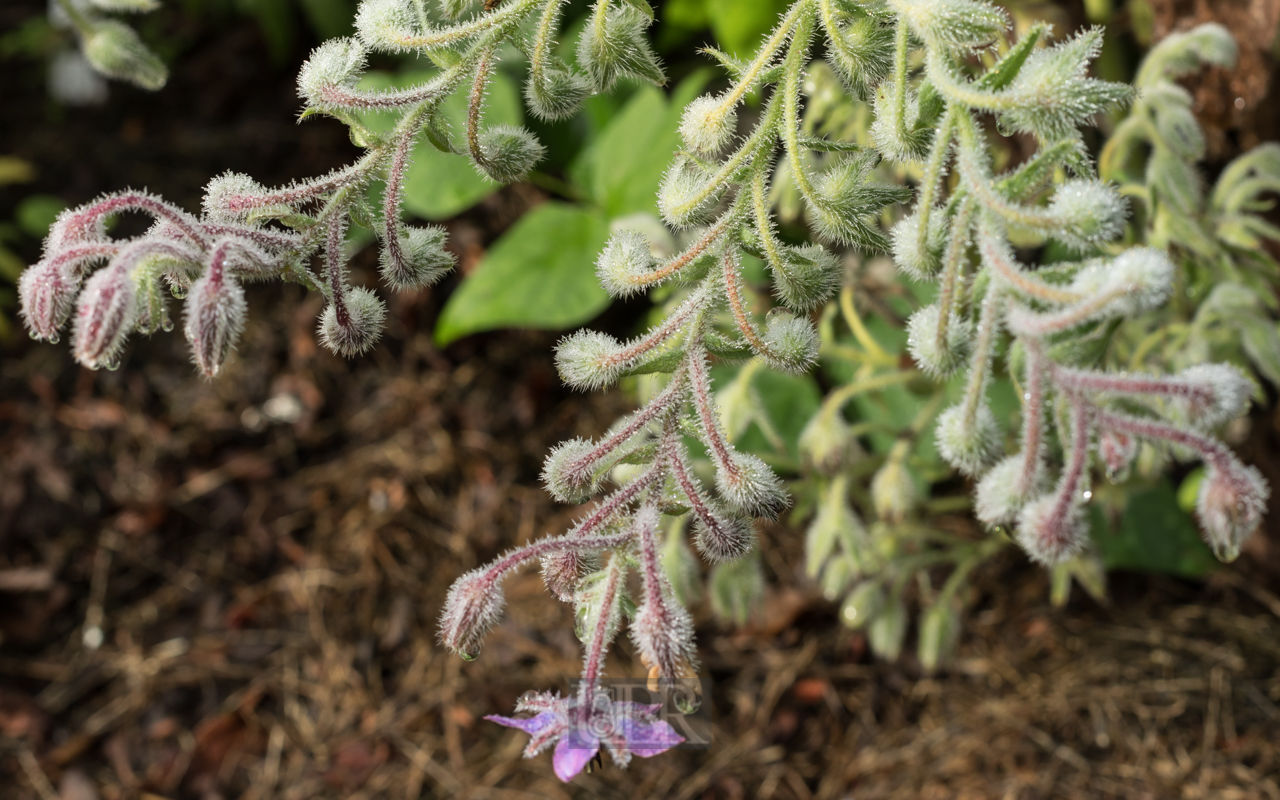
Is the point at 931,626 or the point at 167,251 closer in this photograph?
the point at 167,251

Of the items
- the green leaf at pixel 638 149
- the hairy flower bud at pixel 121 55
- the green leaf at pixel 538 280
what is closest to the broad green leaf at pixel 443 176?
the green leaf at pixel 538 280

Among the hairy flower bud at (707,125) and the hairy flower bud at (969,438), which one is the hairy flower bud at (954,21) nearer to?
the hairy flower bud at (707,125)

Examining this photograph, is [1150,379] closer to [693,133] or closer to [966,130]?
[966,130]

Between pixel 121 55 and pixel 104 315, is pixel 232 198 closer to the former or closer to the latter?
pixel 104 315

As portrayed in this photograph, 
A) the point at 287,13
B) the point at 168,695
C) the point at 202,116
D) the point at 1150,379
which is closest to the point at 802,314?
the point at 1150,379

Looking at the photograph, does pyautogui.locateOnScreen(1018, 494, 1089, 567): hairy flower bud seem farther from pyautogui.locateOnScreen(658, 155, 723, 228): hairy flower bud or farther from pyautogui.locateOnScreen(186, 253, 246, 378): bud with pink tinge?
pyautogui.locateOnScreen(186, 253, 246, 378): bud with pink tinge
